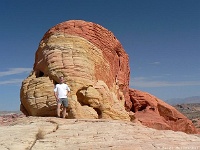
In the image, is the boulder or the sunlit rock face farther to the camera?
the boulder

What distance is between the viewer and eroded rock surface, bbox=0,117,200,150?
36.4ft

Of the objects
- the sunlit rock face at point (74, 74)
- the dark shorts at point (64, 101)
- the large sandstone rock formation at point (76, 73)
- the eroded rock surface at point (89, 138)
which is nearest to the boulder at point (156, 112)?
the large sandstone rock formation at point (76, 73)

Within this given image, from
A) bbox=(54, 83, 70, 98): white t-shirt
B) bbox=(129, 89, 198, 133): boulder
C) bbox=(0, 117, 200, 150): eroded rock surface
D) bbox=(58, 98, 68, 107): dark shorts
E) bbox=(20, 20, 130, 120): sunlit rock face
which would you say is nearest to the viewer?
bbox=(0, 117, 200, 150): eroded rock surface

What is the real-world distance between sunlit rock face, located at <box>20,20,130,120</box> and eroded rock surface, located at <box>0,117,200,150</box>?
16.0 ft

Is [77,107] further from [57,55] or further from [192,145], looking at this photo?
[192,145]

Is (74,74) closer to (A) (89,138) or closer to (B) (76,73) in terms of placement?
(B) (76,73)

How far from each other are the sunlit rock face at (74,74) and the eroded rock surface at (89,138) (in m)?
4.87

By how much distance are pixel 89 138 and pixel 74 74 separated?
873cm

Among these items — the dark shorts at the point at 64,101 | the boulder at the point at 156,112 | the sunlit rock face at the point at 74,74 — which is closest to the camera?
the dark shorts at the point at 64,101

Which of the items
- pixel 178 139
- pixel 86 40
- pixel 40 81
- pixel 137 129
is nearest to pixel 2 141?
pixel 137 129

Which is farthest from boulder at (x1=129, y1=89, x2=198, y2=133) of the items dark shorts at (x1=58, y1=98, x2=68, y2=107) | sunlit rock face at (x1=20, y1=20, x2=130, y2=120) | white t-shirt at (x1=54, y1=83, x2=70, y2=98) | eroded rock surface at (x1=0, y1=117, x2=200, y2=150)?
eroded rock surface at (x1=0, y1=117, x2=200, y2=150)

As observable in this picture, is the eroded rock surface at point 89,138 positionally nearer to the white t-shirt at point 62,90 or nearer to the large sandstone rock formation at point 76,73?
the white t-shirt at point 62,90

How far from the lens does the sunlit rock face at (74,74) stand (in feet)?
65.3

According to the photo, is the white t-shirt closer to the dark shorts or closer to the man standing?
the man standing
